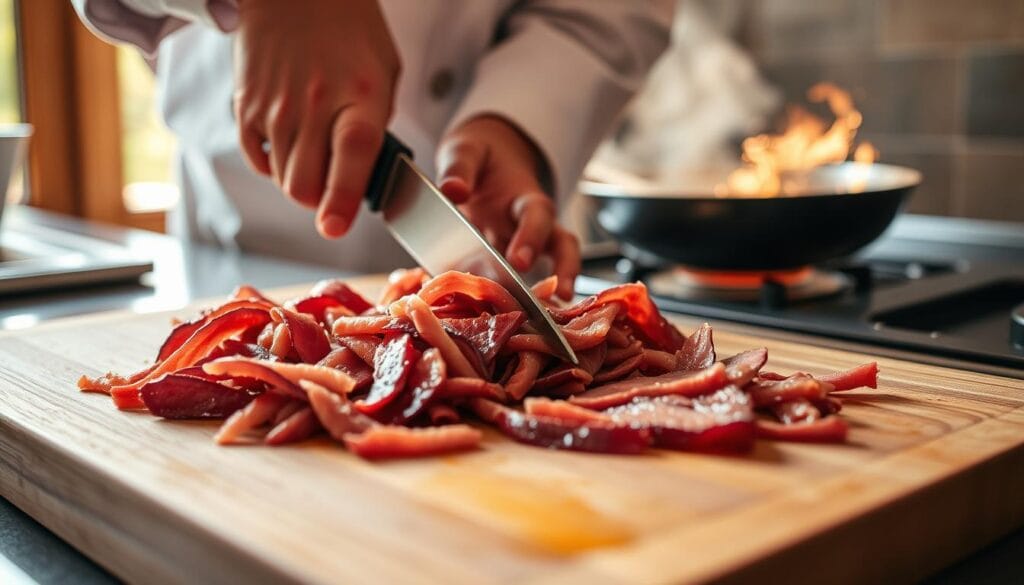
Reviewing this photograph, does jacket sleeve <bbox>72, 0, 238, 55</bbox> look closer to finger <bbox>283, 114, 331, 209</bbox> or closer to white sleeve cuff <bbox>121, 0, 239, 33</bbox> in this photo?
white sleeve cuff <bbox>121, 0, 239, 33</bbox>

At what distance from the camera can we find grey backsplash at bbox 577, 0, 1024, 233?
3107 millimetres

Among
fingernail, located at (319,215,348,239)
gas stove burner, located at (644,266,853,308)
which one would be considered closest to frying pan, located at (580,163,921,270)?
gas stove burner, located at (644,266,853,308)

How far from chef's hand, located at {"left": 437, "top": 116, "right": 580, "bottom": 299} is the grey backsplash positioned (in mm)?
1938

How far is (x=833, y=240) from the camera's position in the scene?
1.47 meters

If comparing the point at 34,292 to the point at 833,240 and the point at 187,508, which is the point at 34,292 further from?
the point at 833,240

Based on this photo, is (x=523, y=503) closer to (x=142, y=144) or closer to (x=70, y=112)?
(x=70, y=112)

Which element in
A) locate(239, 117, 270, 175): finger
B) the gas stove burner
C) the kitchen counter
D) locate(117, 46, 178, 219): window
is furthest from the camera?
locate(117, 46, 178, 219): window

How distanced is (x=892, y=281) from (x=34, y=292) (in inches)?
56.3

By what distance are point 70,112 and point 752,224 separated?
2.86 meters

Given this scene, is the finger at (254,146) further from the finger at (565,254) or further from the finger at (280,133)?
the finger at (565,254)

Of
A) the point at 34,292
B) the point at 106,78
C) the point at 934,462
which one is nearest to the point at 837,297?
the point at 934,462

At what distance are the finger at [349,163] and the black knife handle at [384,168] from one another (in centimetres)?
2

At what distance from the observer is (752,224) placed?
4.73 feet

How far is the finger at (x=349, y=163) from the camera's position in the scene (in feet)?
4.22
